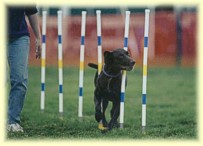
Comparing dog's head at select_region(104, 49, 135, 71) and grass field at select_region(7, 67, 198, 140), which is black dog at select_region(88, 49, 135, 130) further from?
grass field at select_region(7, 67, 198, 140)

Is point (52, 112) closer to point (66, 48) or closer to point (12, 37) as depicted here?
point (12, 37)

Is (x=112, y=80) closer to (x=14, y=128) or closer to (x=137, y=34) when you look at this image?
(x=14, y=128)

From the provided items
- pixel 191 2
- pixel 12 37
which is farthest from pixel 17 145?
pixel 191 2

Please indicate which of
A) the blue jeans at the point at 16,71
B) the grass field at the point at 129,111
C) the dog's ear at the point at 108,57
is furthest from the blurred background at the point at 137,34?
the blue jeans at the point at 16,71

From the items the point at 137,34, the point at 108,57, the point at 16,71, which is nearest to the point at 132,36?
the point at 137,34

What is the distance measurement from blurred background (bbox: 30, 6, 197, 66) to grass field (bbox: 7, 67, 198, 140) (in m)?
1.86

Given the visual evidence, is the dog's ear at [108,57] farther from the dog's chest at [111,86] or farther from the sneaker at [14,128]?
the sneaker at [14,128]

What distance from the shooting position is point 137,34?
16672 mm

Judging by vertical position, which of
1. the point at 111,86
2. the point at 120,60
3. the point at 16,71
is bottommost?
the point at 111,86

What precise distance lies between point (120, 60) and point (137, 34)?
10.5m

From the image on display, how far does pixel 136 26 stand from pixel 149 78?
3232 mm

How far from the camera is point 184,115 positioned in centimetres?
765

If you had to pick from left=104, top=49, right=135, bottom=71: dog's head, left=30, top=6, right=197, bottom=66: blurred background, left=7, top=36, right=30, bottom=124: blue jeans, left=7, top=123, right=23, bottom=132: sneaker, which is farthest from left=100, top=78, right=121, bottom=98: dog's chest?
left=30, top=6, right=197, bottom=66: blurred background

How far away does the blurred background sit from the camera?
647 inches
